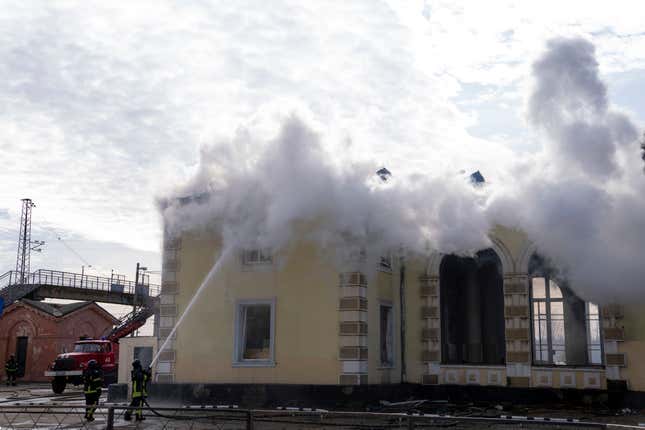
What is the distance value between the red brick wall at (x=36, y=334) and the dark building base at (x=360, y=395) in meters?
22.3

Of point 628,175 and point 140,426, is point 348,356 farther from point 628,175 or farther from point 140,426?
point 628,175

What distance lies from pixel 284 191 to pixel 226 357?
528 cm

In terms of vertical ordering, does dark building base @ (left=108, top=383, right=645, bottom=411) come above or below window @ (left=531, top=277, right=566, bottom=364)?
below

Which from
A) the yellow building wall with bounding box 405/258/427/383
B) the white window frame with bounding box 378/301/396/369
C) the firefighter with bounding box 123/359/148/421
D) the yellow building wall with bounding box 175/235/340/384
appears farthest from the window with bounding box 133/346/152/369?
the yellow building wall with bounding box 405/258/427/383

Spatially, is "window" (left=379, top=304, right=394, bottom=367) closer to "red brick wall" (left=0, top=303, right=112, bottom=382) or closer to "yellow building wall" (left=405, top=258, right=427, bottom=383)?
"yellow building wall" (left=405, top=258, right=427, bottom=383)

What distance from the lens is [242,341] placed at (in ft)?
67.4

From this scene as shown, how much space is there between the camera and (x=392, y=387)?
20219 mm

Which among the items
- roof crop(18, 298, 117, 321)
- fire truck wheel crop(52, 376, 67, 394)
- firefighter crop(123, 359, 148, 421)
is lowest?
fire truck wheel crop(52, 376, 67, 394)

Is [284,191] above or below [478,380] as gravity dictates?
above

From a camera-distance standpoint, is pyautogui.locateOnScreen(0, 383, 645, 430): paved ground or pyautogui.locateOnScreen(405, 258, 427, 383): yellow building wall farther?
pyautogui.locateOnScreen(405, 258, 427, 383): yellow building wall

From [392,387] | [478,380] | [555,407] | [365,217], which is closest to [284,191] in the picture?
[365,217]

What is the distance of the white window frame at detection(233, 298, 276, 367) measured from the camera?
20.0 m

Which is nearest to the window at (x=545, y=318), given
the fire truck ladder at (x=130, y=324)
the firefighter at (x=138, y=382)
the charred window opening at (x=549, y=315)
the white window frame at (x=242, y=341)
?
the charred window opening at (x=549, y=315)

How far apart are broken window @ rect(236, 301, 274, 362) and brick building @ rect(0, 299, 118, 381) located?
944 inches
